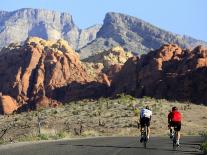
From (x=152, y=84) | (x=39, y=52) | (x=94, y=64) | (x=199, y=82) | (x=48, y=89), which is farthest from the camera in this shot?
(x=94, y=64)

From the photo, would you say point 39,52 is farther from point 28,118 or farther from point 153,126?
point 153,126

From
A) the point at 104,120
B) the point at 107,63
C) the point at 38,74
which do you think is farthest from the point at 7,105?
the point at 104,120

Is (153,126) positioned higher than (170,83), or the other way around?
(170,83)

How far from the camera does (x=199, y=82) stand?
91.2 meters

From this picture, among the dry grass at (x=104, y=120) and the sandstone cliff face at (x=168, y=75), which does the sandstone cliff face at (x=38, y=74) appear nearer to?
the sandstone cliff face at (x=168, y=75)

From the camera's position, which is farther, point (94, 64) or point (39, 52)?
point (94, 64)

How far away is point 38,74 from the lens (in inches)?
4862

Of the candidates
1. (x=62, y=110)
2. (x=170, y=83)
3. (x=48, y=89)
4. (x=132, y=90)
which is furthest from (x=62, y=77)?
(x=62, y=110)

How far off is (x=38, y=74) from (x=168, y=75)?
3472 centimetres

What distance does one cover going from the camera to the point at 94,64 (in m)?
141

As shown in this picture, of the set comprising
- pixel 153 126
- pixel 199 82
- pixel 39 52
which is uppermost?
pixel 39 52

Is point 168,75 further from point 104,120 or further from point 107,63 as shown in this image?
point 107,63

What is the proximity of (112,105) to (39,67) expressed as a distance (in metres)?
61.3

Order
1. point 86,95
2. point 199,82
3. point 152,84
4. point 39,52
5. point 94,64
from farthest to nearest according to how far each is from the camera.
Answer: point 94,64 → point 39,52 → point 86,95 → point 152,84 → point 199,82
